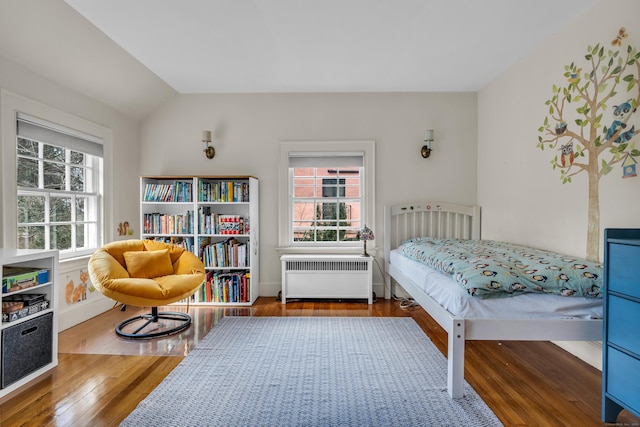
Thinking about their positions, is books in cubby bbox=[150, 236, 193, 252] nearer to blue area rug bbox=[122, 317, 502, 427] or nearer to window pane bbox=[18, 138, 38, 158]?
blue area rug bbox=[122, 317, 502, 427]

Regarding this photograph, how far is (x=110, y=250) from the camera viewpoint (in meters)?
A: 2.79

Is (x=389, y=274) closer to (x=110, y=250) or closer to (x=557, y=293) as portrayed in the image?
(x=557, y=293)

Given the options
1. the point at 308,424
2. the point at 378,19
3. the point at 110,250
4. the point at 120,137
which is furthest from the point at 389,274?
the point at 120,137

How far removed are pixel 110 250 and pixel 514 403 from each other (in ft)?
10.3

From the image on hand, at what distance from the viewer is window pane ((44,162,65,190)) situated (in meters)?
2.72

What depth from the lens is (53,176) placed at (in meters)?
2.79

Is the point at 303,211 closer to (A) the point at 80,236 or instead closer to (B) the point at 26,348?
(A) the point at 80,236

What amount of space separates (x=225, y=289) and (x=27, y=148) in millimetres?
2075

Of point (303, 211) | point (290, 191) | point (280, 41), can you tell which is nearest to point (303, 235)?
point (303, 211)

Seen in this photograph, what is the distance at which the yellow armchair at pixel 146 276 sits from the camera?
2443 millimetres

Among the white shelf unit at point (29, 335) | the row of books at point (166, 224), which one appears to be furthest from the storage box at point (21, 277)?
the row of books at point (166, 224)

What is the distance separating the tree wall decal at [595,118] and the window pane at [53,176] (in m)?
4.19

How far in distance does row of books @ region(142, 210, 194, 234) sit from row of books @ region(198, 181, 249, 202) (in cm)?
25

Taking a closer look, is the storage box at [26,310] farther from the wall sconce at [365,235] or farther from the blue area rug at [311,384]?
the wall sconce at [365,235]
